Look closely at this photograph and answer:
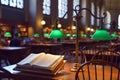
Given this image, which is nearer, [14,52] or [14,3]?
A: [14,52]

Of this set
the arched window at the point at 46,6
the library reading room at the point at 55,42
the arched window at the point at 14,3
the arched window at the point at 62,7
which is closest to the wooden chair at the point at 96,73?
the library reading room at the point at 55,42

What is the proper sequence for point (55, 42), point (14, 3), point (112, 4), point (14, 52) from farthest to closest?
point (112, 4) → point (14, 3) → point (55, 42) → point (14, 52)

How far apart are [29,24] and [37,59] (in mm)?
15221

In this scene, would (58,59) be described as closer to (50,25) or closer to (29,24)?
(29,24)

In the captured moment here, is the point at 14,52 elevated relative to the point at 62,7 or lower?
lower

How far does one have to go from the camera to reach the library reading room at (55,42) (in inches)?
116

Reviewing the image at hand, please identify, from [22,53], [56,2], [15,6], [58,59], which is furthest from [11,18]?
[58,59]

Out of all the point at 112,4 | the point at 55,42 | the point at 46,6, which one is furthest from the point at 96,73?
the point at 112,4

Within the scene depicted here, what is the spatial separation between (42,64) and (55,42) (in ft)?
40.8

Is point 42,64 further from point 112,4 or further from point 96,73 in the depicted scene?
point 112,4

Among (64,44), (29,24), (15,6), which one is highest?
(15,6)

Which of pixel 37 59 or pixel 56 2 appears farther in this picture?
pixel 56 2

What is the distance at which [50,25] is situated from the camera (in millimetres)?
20812

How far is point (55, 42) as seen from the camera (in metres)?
15.3
